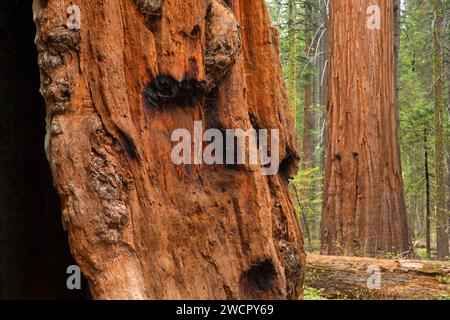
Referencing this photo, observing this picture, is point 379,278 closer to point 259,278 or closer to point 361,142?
point 361,142

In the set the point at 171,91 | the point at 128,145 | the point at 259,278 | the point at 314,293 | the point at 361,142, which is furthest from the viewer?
the point at 361,142

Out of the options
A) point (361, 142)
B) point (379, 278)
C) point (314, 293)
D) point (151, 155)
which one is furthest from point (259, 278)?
point (361, 142)

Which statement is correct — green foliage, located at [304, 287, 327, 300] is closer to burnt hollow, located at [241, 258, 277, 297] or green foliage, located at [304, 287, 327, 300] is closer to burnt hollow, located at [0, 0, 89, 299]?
burnt hollow, located at [241, 258, 277, 297]

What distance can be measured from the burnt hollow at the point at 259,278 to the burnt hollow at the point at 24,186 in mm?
1497

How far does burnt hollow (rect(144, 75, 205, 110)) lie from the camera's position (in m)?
4.33

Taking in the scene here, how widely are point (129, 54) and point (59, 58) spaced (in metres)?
0.52

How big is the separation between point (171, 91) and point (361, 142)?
602 centimetres

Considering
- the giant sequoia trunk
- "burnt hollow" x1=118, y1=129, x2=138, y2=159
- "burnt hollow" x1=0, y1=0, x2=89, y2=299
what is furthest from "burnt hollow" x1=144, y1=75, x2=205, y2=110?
the giant sequoia trunk

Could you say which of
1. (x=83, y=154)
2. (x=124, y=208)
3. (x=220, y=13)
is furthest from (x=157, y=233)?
(x=220, y=13)

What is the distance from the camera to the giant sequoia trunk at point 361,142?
9578 millimetres

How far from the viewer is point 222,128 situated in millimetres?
4621

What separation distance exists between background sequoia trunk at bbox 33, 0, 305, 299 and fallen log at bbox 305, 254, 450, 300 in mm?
2727

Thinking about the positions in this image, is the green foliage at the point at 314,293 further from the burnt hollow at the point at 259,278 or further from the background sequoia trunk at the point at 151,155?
the burnt hollow at the point at 259,278

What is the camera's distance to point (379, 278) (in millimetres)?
7391
